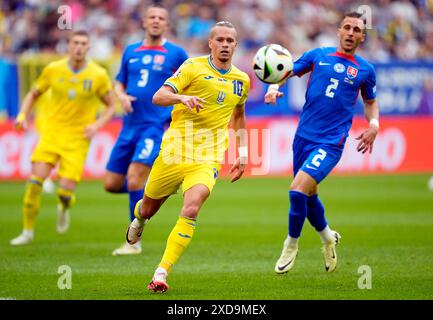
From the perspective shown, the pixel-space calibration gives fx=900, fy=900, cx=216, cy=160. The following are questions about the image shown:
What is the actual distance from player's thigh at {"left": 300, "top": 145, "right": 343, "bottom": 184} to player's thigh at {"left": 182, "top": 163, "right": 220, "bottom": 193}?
4.04 feet

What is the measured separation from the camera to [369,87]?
10.4 m

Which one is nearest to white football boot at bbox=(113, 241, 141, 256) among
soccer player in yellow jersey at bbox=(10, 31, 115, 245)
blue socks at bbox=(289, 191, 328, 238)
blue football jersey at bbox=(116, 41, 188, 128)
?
blue football jersey at bbox=(116, 41, 188, 128)

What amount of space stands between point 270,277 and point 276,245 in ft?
9.47

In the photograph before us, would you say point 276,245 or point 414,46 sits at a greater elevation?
point 414,46

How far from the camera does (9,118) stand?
2291 cm

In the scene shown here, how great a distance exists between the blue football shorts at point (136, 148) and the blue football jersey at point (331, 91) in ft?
8.48

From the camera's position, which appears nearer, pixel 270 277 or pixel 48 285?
pixel 48 285

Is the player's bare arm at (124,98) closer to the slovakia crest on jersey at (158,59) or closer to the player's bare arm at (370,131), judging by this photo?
the slovakia crest on jersey at (158,59)

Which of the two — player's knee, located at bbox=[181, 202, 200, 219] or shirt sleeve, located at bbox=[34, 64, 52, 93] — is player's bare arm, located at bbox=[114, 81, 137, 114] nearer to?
shirt sleeve, located at bbox=[34, 64, 52, 93]

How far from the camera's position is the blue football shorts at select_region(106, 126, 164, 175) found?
12.2 metres

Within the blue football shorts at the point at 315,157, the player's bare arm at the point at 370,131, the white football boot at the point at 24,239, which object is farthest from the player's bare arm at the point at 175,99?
the white football boot at the point at 24,239

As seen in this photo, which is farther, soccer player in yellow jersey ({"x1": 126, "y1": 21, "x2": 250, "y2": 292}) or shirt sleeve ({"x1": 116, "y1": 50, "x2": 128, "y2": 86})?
shirt sleeve ({"x1": 116, "y1": 50, "x2": 128, "y2": 86})

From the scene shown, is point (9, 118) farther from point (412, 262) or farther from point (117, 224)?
point (412, 262)
